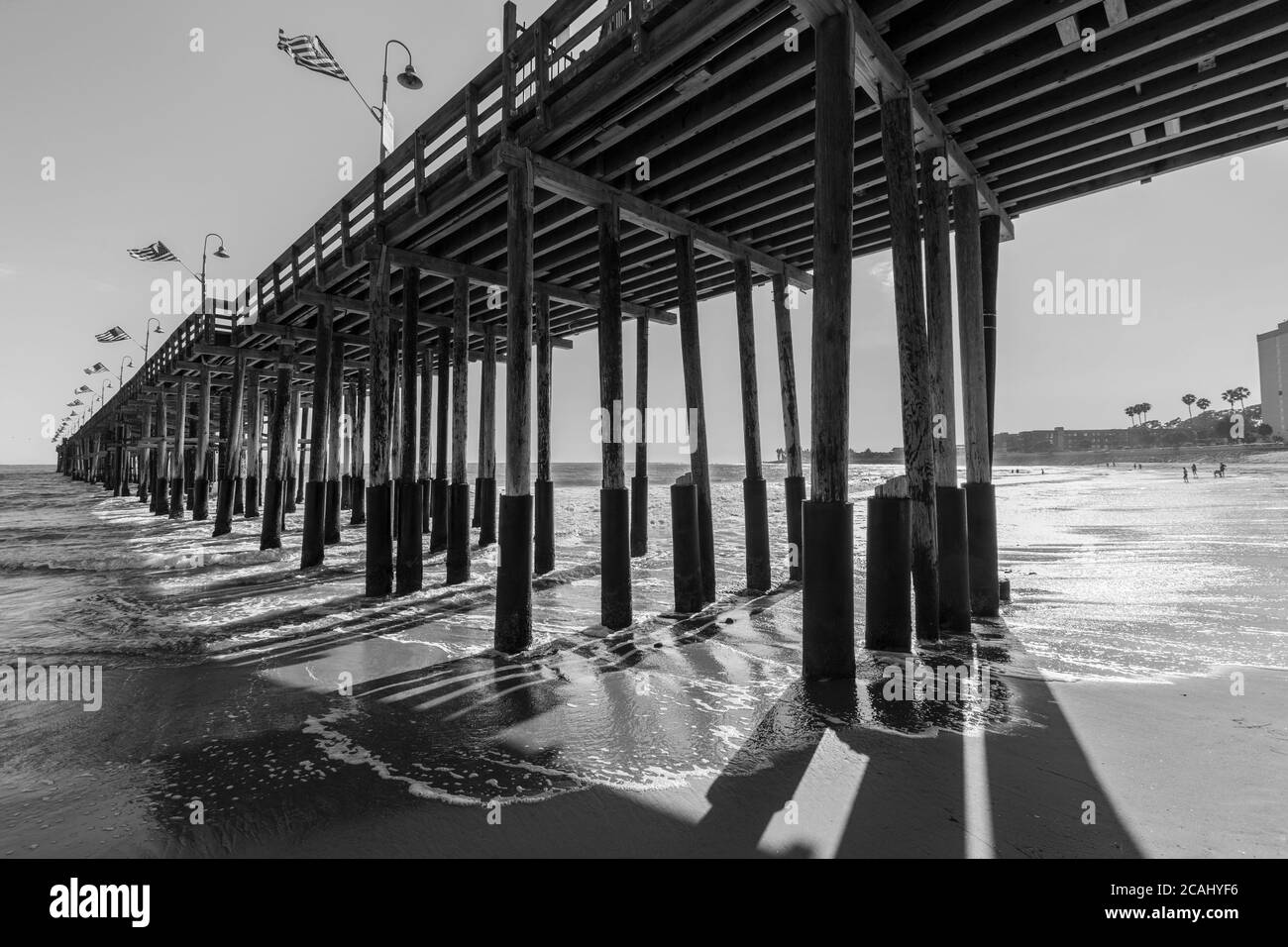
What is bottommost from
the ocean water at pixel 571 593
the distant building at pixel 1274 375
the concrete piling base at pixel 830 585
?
the ocean water at pixel 571 593

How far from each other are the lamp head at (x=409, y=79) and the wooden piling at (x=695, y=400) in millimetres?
5095

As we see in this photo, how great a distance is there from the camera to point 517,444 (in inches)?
276

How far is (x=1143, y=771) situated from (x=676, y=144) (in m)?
7.80

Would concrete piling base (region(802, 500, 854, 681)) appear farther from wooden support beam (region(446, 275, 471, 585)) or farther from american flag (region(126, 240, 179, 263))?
american flag (region(126, 240, 179, 263))

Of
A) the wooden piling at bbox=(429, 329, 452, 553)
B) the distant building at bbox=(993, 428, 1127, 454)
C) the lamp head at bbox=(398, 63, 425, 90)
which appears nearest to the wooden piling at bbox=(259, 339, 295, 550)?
the wooden piling at bbox=(429, 329, 452, 553)

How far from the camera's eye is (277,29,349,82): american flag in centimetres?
1036

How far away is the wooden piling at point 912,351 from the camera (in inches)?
250

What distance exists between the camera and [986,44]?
5.81m

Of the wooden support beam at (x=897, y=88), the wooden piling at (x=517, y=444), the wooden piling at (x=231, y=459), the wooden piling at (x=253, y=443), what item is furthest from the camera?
the wooden piling at (x=253, y=443)

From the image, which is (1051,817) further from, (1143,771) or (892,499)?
(892,499)

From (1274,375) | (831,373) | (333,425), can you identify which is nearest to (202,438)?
(333,425)

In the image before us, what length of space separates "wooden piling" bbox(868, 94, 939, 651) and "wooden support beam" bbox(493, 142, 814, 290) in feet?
3.61

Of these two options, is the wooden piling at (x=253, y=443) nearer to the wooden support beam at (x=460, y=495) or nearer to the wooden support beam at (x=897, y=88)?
the wooden support beam at (x=460, y=495)

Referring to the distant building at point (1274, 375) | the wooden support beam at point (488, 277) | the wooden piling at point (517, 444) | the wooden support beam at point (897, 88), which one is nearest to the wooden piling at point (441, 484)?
the wooden support beam at point (488, 277)
